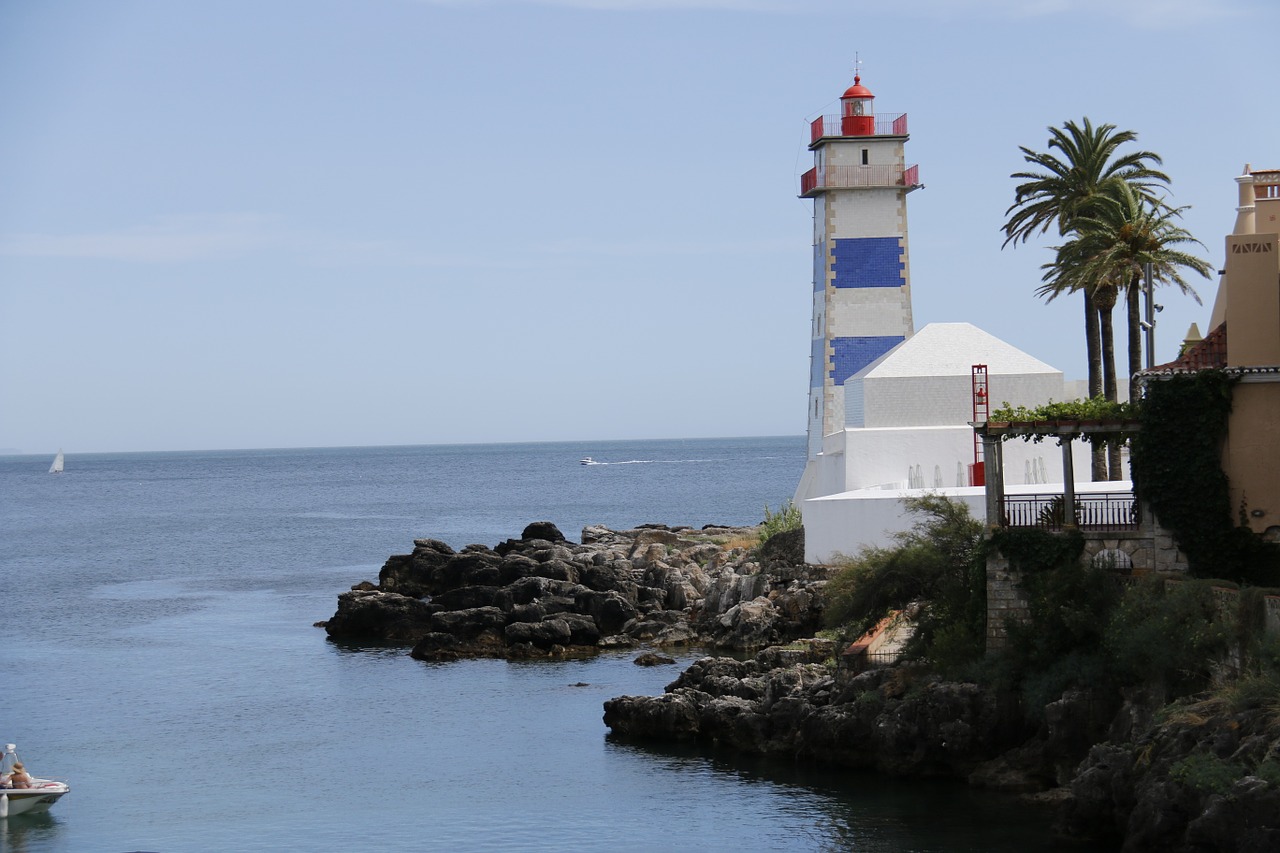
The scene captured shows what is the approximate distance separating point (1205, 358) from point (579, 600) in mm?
23598

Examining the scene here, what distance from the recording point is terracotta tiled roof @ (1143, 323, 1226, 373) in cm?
2756

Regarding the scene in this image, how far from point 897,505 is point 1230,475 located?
43.4ft

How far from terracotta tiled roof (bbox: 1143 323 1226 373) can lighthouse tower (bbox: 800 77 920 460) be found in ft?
73.3

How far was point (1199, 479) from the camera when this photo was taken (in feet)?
89.4

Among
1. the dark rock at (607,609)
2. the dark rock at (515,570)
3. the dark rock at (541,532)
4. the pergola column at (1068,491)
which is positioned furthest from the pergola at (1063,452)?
the dark rock at (541,532)

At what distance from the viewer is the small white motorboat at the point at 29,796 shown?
28.3m

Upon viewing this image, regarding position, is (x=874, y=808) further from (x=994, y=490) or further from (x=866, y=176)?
(x=866, y=176)

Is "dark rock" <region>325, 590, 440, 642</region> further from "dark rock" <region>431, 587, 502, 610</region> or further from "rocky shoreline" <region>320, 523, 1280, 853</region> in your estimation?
"dark rock" <region>431, 587, 502, 610</region>

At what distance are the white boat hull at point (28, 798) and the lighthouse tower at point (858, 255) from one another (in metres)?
27.9

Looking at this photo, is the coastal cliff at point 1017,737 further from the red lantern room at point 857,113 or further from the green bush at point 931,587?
the red lantern room at point 857,113

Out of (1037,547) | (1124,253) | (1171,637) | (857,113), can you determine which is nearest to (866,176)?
(857,113)

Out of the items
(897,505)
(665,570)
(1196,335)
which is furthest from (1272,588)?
(665,570)

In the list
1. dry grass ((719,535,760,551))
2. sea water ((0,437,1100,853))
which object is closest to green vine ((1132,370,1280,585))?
sea water ((0,437,1100,853))

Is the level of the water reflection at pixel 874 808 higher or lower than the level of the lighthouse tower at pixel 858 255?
lower
